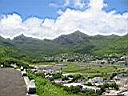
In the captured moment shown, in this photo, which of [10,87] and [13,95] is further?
[10,87]

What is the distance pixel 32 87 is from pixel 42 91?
133 inches

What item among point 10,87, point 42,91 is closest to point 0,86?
point 10,87

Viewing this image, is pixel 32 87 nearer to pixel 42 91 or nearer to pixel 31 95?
pixel 31 95

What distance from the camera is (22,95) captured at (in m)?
12.8

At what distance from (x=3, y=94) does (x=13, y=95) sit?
1.74ft

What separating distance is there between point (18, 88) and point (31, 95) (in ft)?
8.96

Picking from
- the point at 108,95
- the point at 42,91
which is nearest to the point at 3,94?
the point at 42,91

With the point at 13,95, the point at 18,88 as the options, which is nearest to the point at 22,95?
the point at 13,95

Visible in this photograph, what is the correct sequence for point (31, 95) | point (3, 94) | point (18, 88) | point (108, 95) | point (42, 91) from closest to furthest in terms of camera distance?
1. point (31, 95)
2. point (3, 94)
3. point (18, 88)
4. point (42, 91)
5. point (108, 95)

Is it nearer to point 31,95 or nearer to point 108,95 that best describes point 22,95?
point 31,95

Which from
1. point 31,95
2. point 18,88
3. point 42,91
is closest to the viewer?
point 31,95

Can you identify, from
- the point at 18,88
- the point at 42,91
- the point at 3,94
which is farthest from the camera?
the point at 42,91

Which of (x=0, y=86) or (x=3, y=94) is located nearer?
(x=3, y=94)

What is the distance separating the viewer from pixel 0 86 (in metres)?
15.3
